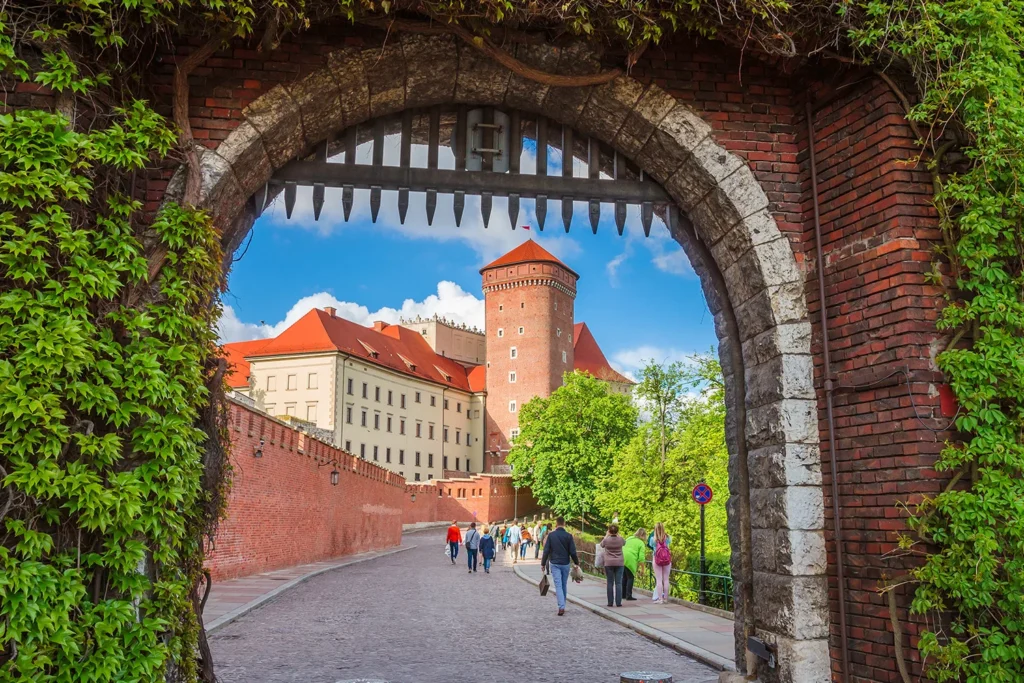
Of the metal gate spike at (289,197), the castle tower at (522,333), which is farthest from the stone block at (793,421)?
the castle tower at (522,333)

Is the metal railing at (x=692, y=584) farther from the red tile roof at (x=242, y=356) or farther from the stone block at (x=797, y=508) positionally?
the red tile roof at (x=242, y=356)

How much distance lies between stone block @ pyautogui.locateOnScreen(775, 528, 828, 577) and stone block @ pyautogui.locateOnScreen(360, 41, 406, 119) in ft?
12.5

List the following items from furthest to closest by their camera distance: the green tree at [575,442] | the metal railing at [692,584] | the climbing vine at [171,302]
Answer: the green tree at [575,442] < the metal railing at [692,584] < the climbing vine at [171,302]

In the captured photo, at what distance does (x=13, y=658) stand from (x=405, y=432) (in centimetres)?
6372

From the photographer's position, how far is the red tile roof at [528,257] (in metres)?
70.5

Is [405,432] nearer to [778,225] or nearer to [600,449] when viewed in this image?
[600,449]

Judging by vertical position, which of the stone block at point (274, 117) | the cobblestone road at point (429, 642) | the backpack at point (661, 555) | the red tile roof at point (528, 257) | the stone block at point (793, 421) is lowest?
the cobblestone road at point (429, 642)

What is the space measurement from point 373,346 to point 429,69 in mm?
62884

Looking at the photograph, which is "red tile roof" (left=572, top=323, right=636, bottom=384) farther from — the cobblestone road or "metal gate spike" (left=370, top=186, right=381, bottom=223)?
"metal gate spike" (left=370, top=186, right=381, bottom=223)

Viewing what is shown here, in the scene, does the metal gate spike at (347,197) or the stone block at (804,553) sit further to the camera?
the metal gate spike at (347,197)

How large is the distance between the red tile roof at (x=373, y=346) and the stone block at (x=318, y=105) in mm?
54071

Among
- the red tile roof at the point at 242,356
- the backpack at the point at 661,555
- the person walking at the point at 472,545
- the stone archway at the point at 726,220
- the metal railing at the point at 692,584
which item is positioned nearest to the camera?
the stone archway at the point at 726,220

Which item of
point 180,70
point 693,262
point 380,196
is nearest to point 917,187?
point 693,262

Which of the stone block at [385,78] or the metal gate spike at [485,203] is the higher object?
the stone block at [385,78]
